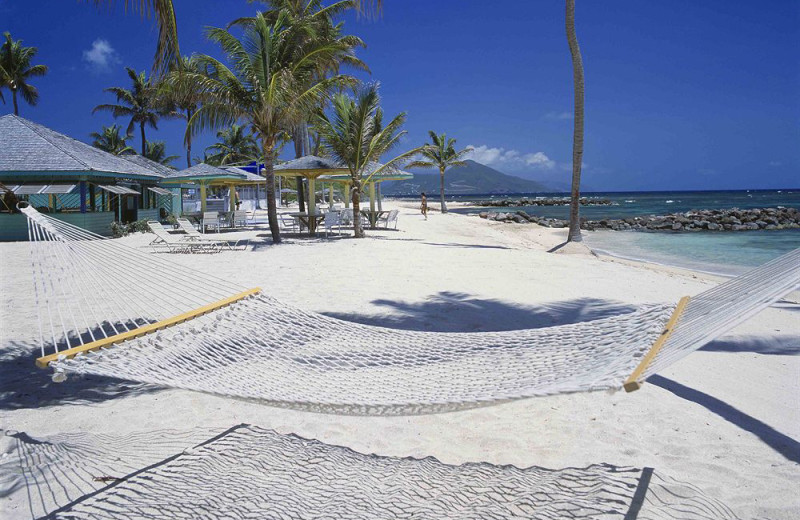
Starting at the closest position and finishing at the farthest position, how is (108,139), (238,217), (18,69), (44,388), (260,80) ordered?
(44,388) < (260,80) < (238,217) < (18,69) < (108,139)

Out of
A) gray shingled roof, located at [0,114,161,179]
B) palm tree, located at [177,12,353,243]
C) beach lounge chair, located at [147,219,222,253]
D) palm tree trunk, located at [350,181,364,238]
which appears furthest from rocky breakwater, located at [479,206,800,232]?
gray shingled roof, located at [0,114,161,179]

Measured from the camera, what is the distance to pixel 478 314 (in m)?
5.14

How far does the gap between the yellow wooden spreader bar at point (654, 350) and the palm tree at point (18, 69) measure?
28120 mm

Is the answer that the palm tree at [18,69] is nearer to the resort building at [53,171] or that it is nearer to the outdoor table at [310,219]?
the resort building at [53,171]

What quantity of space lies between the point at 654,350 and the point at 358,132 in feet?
38.3

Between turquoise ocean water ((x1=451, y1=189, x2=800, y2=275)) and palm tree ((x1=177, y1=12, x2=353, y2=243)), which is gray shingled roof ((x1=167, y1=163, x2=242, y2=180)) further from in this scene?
turquoise ocean water ((x1=451, y1=189, x2=800, y2=275))

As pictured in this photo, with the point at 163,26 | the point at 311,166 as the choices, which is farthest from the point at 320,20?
the point at 163,26

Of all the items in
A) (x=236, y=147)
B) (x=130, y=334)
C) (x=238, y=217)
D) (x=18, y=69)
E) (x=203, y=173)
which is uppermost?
(x=18, y=69)

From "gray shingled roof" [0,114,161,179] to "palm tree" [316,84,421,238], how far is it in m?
6.24

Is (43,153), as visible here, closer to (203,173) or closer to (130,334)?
(203,173)

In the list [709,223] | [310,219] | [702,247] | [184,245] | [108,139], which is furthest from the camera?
[108,139]

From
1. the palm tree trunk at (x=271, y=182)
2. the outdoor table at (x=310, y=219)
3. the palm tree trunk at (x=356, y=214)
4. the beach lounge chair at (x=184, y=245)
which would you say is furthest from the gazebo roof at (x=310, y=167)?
the beach lounge chair at (x=184, y=245)

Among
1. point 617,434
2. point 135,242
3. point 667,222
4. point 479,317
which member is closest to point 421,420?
point 617,434

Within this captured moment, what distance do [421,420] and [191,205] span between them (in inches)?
1068
